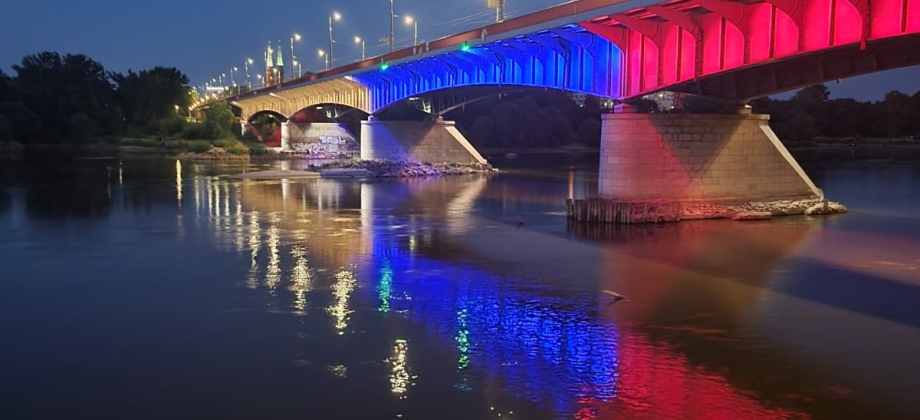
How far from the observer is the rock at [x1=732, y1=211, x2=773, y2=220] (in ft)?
115

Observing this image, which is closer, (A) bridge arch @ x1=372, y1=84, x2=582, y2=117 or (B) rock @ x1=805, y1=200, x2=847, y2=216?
(B) rock @ x1=805, y1=200, x2=847, y2=216

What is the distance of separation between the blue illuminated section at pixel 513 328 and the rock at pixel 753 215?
16509 millimetres

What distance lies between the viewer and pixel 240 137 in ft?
426

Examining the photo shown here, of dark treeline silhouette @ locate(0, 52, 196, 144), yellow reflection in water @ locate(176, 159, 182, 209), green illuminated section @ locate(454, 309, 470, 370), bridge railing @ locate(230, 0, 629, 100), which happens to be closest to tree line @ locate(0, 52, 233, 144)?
dark treeline silhouette @ locate(0, 52, 196, 144)

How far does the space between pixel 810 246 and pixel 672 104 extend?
11.4 m

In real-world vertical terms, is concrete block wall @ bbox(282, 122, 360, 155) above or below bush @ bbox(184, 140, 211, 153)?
above

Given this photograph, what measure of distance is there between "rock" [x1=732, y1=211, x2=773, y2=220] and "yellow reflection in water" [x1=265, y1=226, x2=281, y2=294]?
1945 cm

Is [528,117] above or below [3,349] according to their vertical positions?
above

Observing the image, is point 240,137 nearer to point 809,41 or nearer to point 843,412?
point 809,41

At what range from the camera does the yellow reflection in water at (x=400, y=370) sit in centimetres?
1292

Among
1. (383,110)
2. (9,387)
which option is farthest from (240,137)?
(9,387)

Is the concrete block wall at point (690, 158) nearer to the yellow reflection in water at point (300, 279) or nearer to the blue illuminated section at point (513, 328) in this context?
the blue illuminated section at point (513, 328)

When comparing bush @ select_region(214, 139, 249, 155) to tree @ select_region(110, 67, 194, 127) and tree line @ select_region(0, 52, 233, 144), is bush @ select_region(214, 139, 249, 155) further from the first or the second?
tree @ select_region(110, 67, 194, 127)

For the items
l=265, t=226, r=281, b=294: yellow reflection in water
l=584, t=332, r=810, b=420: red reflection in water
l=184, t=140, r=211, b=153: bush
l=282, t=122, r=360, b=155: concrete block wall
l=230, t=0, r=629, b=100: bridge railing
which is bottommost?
l=584, t=332, r=810, b=420: red reflection in water
